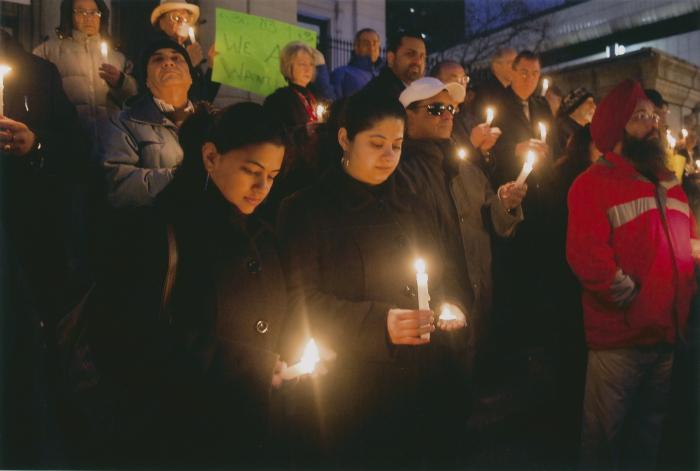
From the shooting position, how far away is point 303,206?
2.71m

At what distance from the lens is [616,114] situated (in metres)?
3.89

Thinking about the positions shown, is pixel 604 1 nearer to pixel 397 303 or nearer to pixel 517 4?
pixel 517 4

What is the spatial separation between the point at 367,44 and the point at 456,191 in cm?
294

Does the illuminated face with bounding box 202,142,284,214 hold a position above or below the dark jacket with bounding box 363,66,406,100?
below

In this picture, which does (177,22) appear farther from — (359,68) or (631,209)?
(631,209)

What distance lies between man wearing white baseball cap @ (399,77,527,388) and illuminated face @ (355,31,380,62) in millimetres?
2489

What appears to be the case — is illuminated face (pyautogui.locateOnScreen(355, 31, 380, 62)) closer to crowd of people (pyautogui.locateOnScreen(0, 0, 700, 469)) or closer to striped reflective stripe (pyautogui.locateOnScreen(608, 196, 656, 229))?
crowd of people (pyautogui.locateOnScreen(0, 0, 700, 469))

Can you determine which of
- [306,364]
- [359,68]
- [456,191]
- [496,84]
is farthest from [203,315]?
[359,68]

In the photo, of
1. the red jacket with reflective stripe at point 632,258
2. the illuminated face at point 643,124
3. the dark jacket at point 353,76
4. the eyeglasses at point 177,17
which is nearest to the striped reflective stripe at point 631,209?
the red jacket with reflective stripe at point 632,258

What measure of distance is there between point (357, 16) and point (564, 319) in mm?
10420

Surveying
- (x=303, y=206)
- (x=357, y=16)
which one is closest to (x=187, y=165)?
(x=303, y=206)

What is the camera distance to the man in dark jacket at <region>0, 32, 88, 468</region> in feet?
8.68

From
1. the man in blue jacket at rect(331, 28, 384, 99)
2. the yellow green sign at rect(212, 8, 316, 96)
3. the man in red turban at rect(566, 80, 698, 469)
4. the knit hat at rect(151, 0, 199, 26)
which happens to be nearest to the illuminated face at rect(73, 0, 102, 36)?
the knit hat at rect(151, 0, 199, 26)

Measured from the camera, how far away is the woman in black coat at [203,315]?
202 cm
